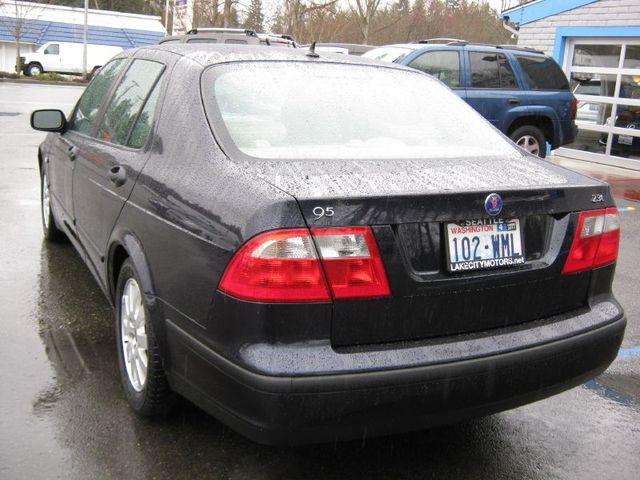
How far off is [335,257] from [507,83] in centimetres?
875

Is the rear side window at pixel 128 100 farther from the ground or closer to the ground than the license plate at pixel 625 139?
farther from the ground

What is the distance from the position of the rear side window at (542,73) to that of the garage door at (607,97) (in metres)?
2.77

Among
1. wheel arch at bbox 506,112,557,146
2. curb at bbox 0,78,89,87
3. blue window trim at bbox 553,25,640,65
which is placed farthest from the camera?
curb at bbox 0,78,89,87

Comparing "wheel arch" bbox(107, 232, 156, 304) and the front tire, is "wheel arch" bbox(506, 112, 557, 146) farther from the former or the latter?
the front tire

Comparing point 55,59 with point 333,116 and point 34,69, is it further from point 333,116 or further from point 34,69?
point 333,116

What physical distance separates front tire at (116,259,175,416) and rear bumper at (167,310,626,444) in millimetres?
196

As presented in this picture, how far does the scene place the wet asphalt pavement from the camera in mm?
2781

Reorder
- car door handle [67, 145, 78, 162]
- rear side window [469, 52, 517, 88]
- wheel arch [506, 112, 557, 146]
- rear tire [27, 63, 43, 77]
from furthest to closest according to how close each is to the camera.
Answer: rear tire [27, 63, 43, 77] < wheel arch [506, 112, 557, 146] < rear side window [469, 52, 517, 88] < car door handle [67, 145, 78, 162]

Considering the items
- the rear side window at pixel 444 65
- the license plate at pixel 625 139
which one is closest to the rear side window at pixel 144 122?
the rear side window at pixel 444 65

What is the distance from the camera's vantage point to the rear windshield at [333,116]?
287 cm

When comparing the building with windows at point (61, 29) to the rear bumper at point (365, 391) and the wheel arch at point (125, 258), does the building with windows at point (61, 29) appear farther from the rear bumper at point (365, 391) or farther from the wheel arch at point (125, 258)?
the rear bumper at point (365, 391)

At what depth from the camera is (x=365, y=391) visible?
2.24 m


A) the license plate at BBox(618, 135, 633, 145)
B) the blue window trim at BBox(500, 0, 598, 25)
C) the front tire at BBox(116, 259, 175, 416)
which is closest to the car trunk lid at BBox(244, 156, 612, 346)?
the front tire at BBox(116, 259, 175, 416)

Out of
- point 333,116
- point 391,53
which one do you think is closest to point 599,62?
point 391,53
